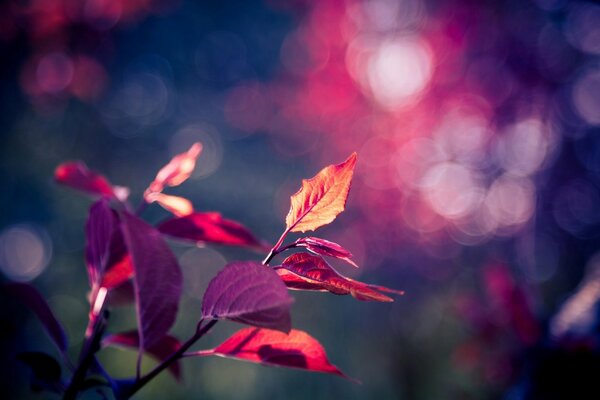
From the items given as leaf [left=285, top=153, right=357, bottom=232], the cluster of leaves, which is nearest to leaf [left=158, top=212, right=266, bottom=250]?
the cluster of leaves

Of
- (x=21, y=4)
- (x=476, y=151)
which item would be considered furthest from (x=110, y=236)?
(x=476, y=151)

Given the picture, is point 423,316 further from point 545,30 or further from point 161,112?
point 161,112

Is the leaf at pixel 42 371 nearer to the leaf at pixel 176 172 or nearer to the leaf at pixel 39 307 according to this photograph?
the leaf at pixel 39 307

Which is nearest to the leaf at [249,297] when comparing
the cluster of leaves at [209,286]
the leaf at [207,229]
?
the cluster of leaves at [209,286]

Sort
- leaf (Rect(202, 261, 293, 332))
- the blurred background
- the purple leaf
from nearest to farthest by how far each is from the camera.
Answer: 1. leaf (Rect(202, 261, 293, 332))
2. the purple leaf
3. the blurred background

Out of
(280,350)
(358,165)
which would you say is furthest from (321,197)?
(358,165)

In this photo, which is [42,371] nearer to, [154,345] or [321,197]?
[154,345]

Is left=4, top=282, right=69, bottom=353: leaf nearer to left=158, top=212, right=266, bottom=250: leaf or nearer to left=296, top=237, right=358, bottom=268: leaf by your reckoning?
left=158, top=212, right=266, bottom=250: leaf
